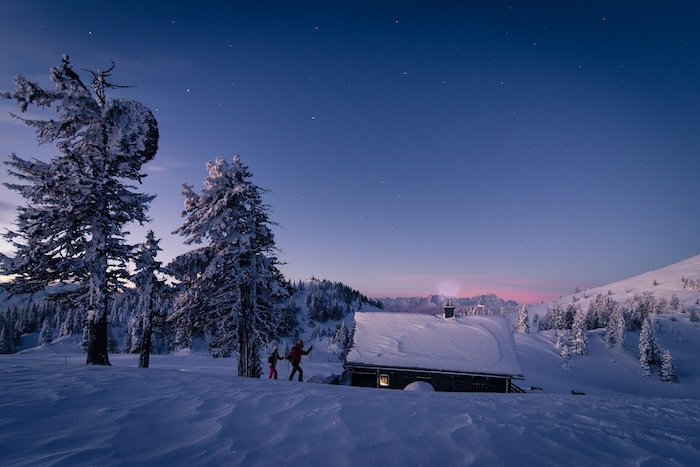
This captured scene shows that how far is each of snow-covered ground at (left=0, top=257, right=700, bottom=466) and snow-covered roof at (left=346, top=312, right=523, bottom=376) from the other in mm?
15535

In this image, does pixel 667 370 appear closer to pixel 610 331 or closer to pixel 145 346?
pixel 610 331

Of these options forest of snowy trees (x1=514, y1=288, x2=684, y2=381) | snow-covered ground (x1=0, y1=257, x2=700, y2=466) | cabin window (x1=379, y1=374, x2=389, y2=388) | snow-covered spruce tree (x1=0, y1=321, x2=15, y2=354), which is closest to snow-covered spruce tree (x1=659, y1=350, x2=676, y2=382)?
forest of snowy trees (x1=514, y1=288, x2=684, y2=381)

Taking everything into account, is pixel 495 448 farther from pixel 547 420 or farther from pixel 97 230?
pixel 97 230

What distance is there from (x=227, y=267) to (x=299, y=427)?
45.2ft

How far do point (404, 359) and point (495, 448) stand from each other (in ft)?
62.5

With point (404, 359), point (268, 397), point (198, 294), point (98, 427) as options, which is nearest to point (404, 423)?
point (268, 397)

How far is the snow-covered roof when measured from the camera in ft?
66.3

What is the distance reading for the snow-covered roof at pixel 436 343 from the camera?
20203 millimetres

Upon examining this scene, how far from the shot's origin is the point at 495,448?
3076 millimetres

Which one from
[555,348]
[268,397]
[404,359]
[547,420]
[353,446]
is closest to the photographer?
[353,446]

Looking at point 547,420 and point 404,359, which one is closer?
point 547,420

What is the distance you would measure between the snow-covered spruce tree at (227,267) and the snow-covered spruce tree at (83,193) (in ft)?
11.5

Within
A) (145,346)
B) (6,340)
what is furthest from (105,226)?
(6,340)

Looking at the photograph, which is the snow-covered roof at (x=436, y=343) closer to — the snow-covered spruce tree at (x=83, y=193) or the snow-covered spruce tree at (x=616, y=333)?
the snow-covered spruce tree at (x=83, y=193)
